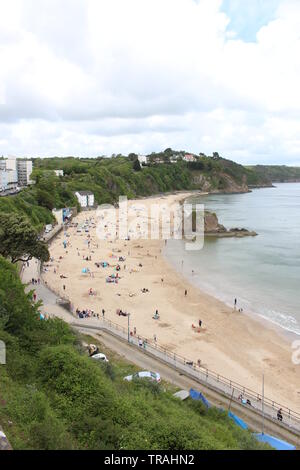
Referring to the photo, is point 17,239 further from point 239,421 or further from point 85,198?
point 85,198

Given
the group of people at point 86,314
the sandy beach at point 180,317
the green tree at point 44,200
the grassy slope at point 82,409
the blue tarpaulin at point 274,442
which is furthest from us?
the green tree at point 44,200

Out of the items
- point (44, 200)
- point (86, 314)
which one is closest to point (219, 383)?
point (86, 314)

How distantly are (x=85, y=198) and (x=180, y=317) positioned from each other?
237 ft

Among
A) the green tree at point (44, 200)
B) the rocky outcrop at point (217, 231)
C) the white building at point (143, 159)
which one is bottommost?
the rocky outcrop at point (217, 231)

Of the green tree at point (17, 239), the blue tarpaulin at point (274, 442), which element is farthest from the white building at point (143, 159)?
the blue tarpaulin at point (274, 442)

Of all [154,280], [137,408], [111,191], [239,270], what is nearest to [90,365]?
[137,408]

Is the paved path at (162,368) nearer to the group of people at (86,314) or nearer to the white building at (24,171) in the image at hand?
the group of people at (86,314)

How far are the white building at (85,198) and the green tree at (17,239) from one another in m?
64.5

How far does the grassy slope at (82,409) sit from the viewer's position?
9016mm

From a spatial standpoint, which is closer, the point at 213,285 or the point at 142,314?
the point at 142,314
